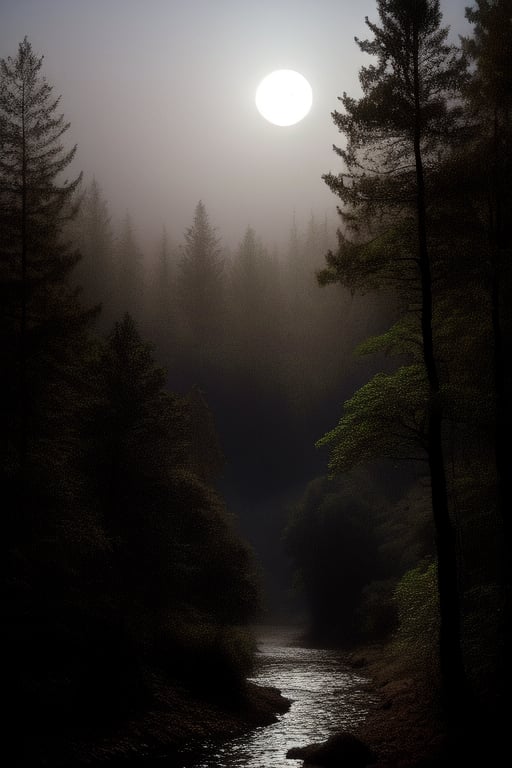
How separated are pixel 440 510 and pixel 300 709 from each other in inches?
489

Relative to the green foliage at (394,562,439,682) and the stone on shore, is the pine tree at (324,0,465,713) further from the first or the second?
the stone on shore

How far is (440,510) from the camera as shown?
46.0ft

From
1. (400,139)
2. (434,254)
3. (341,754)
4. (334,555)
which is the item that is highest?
(400,139)

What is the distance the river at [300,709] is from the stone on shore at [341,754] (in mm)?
460

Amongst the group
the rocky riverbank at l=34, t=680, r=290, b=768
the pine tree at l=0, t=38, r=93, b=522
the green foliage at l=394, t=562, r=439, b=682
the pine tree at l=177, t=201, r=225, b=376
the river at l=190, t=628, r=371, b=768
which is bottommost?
the river at l=190, t=628, r=371, b=768

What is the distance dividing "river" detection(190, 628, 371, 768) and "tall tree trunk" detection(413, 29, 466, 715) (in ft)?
14.0

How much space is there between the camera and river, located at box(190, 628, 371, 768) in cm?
1468

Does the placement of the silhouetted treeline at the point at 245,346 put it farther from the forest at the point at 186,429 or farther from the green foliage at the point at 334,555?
the forest at the point at 186,429

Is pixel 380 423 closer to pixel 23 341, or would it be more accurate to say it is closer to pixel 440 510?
pixel 440 510

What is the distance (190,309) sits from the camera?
87.5 m

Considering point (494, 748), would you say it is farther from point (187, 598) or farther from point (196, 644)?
point (187, 598)

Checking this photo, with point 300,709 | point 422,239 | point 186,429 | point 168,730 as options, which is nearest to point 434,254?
point 422,239

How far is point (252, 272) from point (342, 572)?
52356 mm

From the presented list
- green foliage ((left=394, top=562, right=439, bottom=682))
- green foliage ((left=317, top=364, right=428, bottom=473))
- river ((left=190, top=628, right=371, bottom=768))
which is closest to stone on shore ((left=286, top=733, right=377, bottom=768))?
river ((left=190, top=628, right=371, bottom=768))
